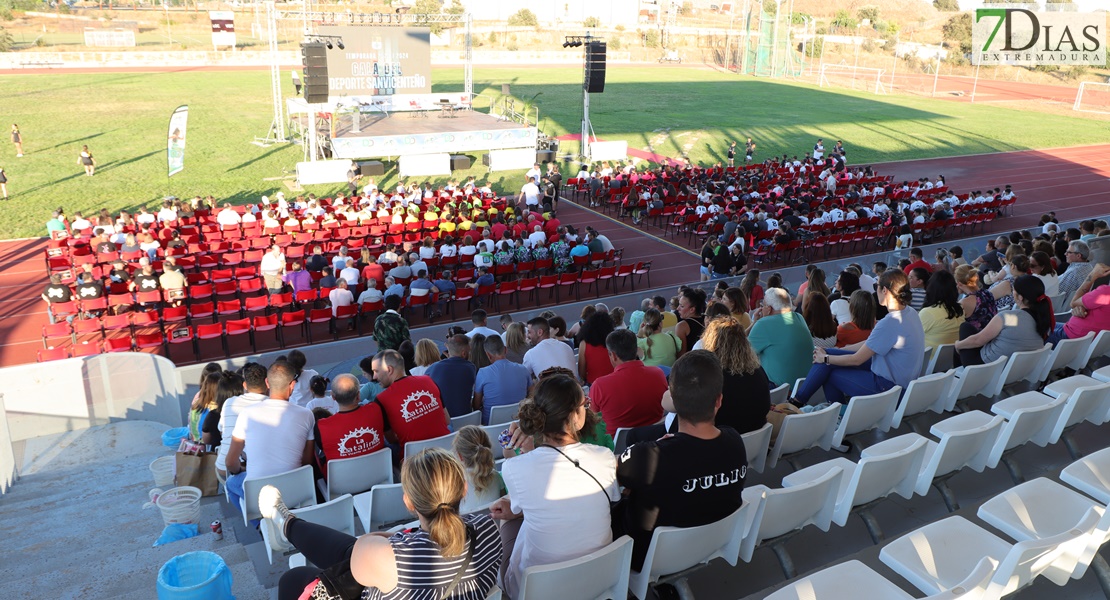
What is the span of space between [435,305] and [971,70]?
253 ft

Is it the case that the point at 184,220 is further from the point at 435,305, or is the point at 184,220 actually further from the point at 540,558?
the point at 540,558

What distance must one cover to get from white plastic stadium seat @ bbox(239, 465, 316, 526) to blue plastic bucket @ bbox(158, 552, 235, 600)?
37.8 inches

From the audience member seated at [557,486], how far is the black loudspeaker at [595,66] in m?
23.3

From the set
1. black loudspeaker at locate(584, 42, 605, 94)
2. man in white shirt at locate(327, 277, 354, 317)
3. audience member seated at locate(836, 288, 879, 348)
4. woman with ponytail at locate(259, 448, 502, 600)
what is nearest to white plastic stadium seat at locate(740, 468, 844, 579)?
woman with ponytail at locate(259, 448, 502, 600)

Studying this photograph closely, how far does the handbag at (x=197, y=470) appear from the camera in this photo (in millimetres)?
6648

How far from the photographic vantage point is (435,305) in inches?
567

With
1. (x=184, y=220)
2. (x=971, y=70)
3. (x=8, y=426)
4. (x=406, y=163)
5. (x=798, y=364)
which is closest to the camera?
(x=798, y=364)

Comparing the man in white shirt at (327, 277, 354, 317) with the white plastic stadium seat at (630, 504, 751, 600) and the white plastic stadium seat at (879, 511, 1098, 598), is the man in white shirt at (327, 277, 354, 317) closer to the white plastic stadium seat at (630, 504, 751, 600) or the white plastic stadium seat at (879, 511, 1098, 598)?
the white plastic stadium seat at (630, 504, 751, 600)

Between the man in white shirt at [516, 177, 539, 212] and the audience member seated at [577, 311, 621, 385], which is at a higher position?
the audience member seated at [577, 311, 621, 385]

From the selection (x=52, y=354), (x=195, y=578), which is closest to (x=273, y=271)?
(x=52, y=354)

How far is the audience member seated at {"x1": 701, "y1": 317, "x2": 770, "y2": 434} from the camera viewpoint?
4.73 m

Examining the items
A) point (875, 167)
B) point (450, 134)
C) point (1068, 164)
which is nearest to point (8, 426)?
point (450, 134)

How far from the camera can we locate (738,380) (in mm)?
4820

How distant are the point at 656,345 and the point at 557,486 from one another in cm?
382
